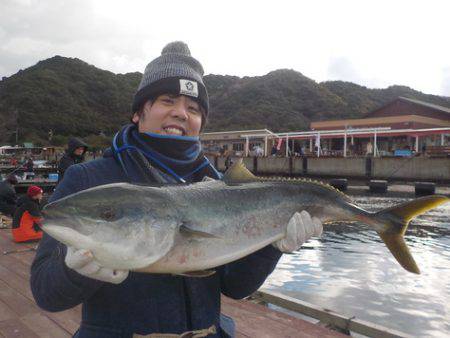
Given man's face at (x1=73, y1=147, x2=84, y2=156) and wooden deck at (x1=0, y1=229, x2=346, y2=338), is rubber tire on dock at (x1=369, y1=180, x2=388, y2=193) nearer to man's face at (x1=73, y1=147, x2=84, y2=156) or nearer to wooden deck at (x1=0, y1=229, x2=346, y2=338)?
man's face at (x1=73, y1=147, x2=84, y2=156)

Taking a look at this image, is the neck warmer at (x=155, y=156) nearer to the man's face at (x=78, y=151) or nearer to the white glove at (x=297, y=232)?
the white glove at (x=297, y=232)

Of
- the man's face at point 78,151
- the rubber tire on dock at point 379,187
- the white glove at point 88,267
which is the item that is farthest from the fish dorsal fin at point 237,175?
the rubber tire on dock at point 379,187

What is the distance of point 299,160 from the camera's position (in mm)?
41406

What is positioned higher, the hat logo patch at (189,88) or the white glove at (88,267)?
the hat logo patch at (189,88)

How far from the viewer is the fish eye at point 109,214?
190 cm

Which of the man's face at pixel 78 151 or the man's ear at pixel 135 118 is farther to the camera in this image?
the man's face at pixel 78 151

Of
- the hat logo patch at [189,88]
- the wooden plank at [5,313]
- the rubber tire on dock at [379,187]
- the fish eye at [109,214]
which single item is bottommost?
the wooden plank at [5,313]

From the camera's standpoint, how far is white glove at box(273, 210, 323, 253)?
248 cm

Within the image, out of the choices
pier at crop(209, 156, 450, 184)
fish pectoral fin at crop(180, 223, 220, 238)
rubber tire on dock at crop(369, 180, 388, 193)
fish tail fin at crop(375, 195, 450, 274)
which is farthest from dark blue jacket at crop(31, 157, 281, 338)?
rubber tire on dock at crop(369, 180, 388, 193)

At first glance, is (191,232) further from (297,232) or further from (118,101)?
(118,101)

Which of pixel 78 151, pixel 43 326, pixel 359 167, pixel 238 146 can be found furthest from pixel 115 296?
pixel 238 146

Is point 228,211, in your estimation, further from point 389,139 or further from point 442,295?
point 389,139

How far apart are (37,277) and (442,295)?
894 cm

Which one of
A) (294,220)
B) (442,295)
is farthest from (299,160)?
(294,220)
